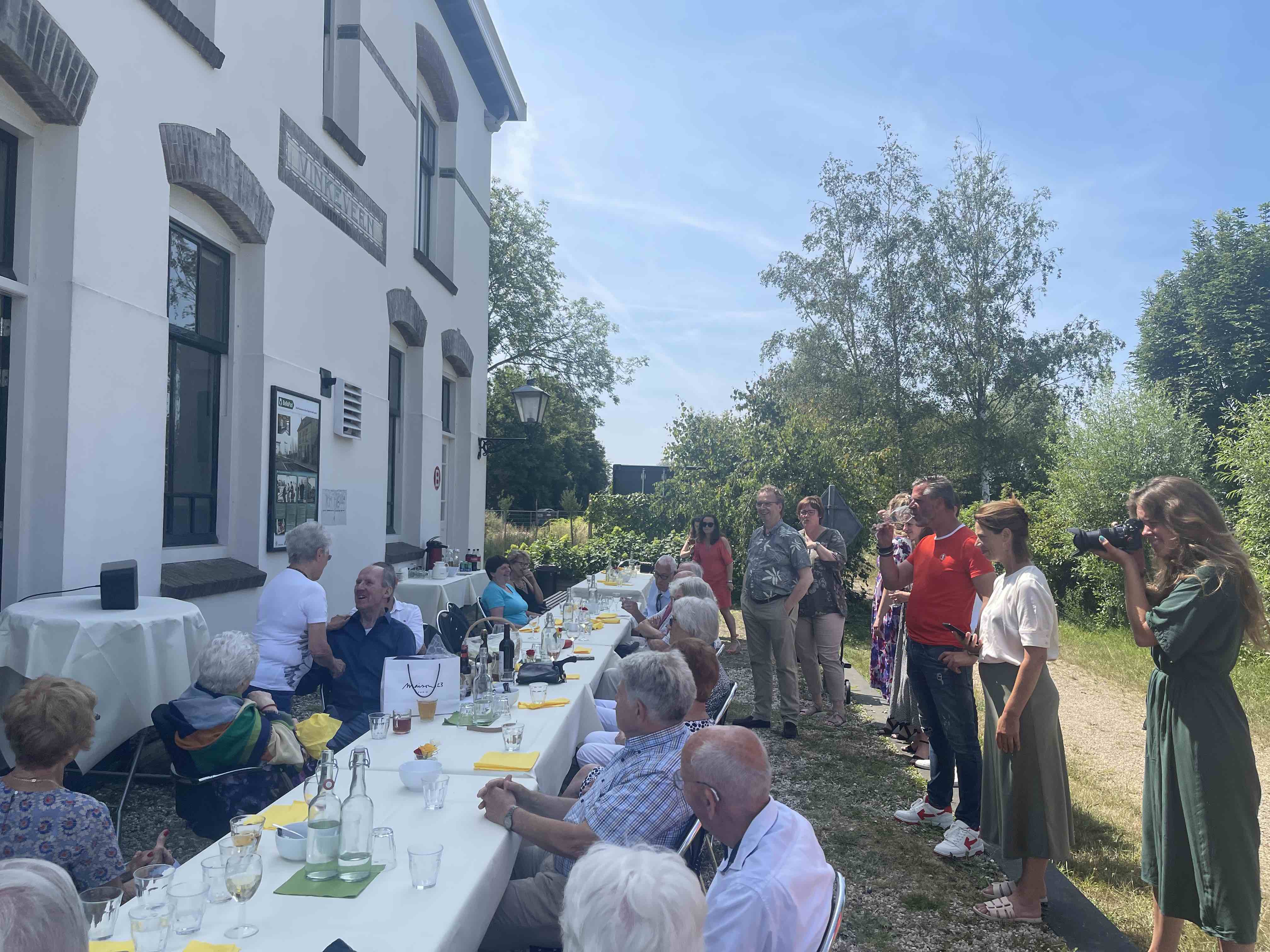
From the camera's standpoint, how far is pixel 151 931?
175 cm

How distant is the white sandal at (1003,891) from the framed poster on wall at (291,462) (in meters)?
5.14

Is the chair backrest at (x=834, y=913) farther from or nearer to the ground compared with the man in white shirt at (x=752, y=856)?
nearer to the ground

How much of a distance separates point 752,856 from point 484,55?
12764 millimetres

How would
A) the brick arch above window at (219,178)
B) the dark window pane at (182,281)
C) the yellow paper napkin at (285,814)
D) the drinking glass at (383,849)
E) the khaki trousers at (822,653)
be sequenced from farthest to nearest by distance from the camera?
1. the khaki trousers at (822,653)
2. the dark window pane at (182,281)
3. the brick arch above window at (219,178)
4. the yellow paper napkin at (285,814)
5. the drinking glass at (383,849)

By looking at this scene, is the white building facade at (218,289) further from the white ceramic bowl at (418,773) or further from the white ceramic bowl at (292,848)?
the white ceramic bowl at (292,848)

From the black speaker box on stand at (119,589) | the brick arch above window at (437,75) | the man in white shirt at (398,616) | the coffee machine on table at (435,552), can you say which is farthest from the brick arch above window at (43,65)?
the coffee machine on table at (435,552)

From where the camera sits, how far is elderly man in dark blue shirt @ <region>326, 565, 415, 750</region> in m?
4.75

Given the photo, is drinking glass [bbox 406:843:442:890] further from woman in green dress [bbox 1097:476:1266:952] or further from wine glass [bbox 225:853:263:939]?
woman in green dress [bbox 1097:476:1266:952]

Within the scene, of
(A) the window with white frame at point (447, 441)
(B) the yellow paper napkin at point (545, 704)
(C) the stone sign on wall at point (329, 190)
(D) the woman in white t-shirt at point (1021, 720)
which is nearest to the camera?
(D) the woman in white t-shirt at point (1021, 720)

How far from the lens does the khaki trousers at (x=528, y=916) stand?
264cm

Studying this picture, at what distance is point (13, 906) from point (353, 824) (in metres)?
1.01

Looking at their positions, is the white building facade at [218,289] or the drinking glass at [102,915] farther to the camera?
the white building facade at [218,289]

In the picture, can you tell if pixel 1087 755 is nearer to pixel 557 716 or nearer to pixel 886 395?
pixel 557 716

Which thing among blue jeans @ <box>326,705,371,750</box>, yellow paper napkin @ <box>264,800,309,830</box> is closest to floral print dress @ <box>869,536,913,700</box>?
Result: blue jeans @ <box>326,705,371,750</box>
